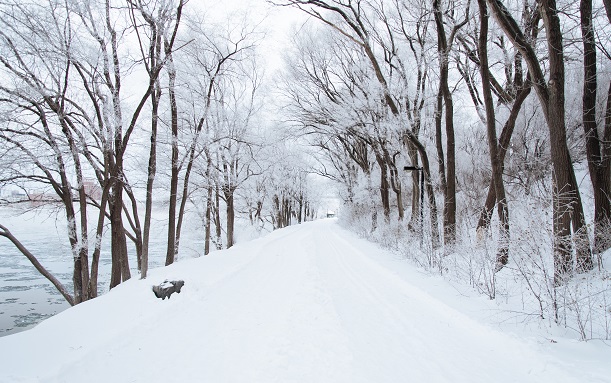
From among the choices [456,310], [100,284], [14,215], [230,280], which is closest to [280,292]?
[230,280]

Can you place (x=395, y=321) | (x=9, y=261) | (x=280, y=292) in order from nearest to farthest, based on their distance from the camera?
(x=395, y=321) < (x=280, y=292) < (x=9, y=261)

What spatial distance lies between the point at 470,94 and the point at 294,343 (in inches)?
508

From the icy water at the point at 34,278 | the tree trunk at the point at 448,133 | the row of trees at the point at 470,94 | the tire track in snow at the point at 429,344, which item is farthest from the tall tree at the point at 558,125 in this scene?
the icy water at the point at 34,278

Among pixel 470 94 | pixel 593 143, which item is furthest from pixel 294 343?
pixel 470 94

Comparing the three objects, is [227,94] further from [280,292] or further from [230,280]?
[280,292]

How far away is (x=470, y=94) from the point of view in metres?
12.5

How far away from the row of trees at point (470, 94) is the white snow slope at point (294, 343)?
1202 mm

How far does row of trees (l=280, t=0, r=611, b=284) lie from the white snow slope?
3.94ft

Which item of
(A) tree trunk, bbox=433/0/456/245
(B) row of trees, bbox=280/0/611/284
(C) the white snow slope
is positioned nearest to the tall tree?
(B) row of trees, bbox=280/0/611/284

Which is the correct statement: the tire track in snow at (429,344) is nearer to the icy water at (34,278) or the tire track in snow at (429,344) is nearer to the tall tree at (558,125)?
the tall tree at (558,125)

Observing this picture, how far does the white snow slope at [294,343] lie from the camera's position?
2.81m

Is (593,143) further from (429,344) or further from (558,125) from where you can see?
(429,344)

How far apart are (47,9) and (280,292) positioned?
1025 cm

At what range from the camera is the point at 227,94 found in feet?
56.1
